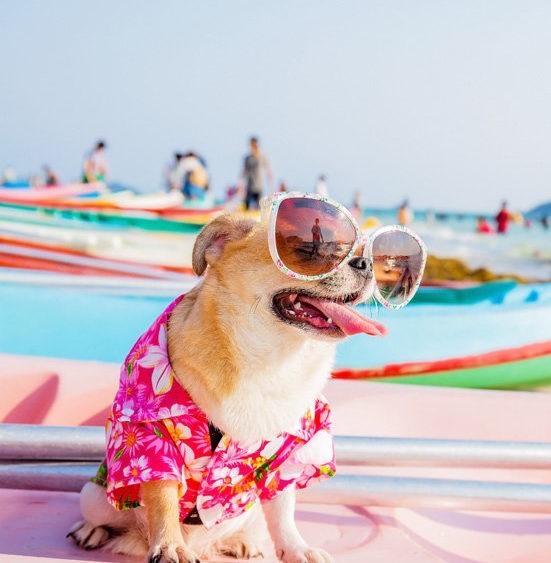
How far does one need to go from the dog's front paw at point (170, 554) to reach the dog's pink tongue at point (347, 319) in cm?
60

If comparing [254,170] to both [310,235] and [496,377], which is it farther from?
[310,235]

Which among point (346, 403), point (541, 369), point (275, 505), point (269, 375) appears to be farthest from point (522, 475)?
point (541, 369)

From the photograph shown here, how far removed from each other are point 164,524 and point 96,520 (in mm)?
369

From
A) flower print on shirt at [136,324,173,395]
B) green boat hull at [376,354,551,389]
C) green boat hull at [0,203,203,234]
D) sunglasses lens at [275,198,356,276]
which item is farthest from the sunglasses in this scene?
green boat hull at [0,203,203,234]

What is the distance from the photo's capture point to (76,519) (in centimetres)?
221

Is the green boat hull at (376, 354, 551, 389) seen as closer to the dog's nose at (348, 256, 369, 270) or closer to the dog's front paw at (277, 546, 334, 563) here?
the dog's front paw at (277, 546, 334, 563)

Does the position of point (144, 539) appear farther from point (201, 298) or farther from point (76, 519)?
point (201, 298)

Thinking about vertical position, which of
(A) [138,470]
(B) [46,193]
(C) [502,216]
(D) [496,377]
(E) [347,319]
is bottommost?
(D) [496,377]

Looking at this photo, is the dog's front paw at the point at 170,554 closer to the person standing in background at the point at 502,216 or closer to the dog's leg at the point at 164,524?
the dog's leg at the point at 164,524

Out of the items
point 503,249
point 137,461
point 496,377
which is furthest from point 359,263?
point 503,249

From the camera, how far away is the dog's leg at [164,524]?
60.4 inches

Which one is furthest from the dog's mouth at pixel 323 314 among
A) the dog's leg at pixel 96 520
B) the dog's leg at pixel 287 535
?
the dog's leg at pixel 96 520

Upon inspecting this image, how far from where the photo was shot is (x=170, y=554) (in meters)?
1.53

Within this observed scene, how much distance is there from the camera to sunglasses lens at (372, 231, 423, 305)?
1760mm
